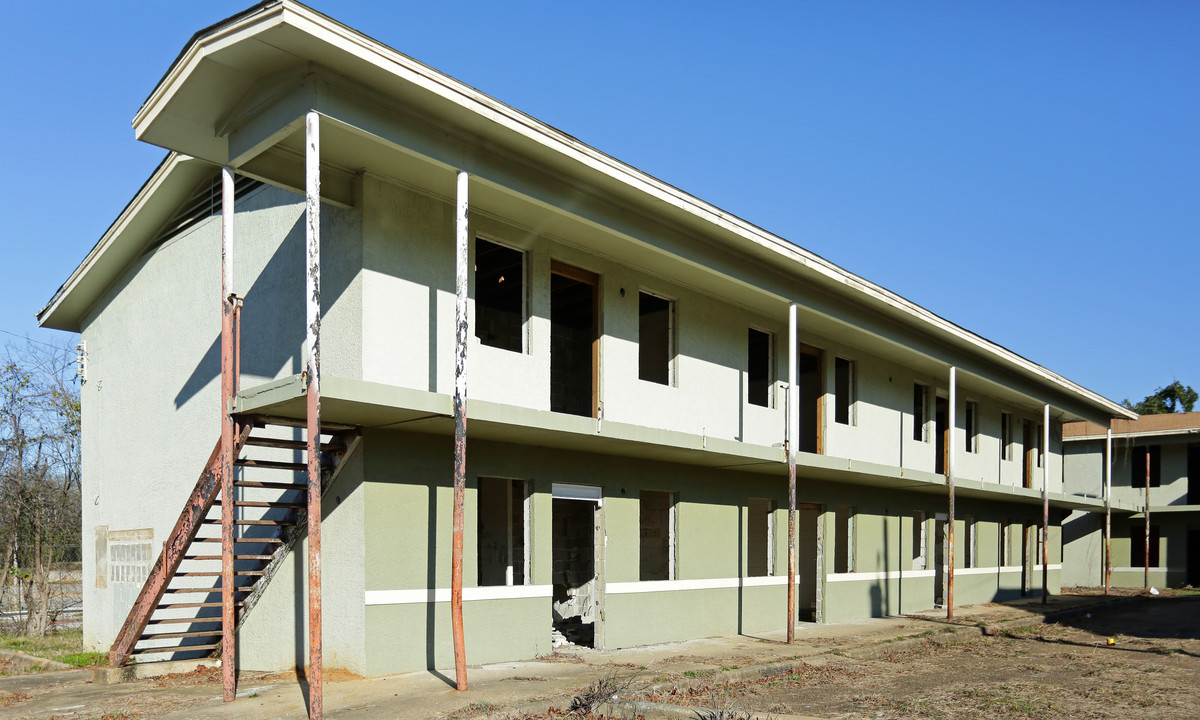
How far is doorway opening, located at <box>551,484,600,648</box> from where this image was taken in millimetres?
14461

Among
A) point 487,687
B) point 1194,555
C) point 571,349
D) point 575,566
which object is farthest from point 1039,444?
point 487,687

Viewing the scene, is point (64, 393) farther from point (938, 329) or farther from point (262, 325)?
point (938, 329)

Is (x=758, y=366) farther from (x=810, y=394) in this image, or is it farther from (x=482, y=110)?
(x=482, y=110)

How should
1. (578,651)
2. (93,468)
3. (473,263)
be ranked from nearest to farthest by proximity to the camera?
(473,263)
(578,651)
(93,468)

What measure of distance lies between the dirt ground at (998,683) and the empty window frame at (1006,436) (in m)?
10.0

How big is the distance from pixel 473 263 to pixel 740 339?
21.9ft

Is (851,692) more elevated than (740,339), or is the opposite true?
(740,339)

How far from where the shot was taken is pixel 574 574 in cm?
1689

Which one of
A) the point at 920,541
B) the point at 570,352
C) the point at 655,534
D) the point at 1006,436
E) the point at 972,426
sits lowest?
the point at 920,541

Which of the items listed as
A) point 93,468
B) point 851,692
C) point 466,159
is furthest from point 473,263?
point 93,468

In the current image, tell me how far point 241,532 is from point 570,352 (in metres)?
7.20

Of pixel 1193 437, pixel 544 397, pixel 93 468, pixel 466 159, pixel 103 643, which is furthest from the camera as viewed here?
pixel 1193 437

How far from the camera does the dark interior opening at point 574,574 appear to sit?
15383 millimetres

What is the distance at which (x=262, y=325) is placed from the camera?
1356cm
